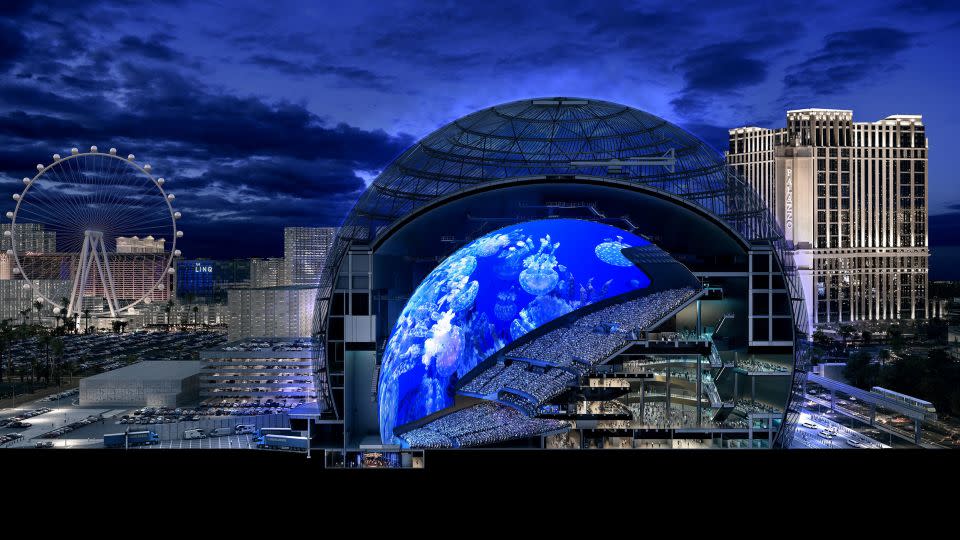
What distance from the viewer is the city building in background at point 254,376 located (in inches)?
1975

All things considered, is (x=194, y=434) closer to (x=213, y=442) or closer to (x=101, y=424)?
(x=213, y=442)

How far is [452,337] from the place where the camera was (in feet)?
55.5

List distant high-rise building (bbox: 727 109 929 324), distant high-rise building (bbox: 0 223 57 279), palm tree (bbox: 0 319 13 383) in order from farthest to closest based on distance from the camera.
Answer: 1. distant high-rise building (bbox: 0 223 57 279)
2. distant high-rise building (bbox: 727 109 929 324)
3. palm tree (bbox: 0 319 13 383)

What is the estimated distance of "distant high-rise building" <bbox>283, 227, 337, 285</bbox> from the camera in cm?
7344

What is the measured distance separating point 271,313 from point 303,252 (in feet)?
30.0

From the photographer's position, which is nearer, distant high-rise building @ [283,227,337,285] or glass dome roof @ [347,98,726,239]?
glass dome roof @ [347,98,726,239]

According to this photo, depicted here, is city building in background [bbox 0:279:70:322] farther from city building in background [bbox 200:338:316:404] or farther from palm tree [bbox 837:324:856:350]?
palm tree [bbox 837:324:856:350]

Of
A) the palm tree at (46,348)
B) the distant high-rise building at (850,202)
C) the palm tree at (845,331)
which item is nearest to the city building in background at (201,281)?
the palm tree at (46,348)

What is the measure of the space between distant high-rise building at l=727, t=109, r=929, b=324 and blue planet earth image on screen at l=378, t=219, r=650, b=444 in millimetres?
53986

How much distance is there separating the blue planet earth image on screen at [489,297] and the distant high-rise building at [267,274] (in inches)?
2490

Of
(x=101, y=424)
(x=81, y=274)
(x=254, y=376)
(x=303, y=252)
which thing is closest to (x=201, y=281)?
(x=303, y=252)

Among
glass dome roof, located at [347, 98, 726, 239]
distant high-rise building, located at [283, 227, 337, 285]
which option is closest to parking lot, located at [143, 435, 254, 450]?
glass dome roof, located at [347, 98, 726, 239]

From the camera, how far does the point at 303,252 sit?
7575 cm
